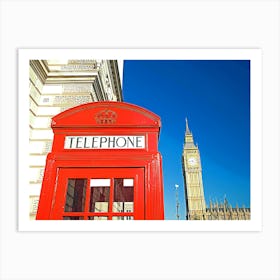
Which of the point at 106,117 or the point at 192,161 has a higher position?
the point at 106,117

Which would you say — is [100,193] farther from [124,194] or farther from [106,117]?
[106,117]

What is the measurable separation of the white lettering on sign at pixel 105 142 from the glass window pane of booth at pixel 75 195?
234mm

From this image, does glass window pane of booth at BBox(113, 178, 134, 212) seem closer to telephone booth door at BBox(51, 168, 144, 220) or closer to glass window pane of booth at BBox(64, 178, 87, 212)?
telephone booth door at BBox(51, 168, 144, 220)

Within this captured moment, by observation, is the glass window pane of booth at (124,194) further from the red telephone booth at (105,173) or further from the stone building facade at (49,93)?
the stone building facade at (49,93)

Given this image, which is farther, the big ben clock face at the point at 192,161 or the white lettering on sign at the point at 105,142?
the big ben clock face at the point at 192,161

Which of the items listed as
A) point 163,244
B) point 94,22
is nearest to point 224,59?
point 94,22

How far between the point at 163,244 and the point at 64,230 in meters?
0.76

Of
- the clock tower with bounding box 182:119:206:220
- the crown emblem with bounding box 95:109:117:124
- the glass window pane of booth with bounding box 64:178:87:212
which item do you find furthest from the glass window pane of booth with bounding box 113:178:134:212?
the clock tower with bounding box 182:119:206:220

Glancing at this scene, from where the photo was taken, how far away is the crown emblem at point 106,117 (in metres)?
1.85

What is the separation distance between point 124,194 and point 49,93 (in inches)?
80.7

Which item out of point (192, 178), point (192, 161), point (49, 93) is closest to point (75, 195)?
point (49, 93)

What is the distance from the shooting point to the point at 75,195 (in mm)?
1727

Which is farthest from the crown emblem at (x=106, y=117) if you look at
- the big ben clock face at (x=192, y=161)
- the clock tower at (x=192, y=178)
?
the big ben clock face at (x=192, y=161)

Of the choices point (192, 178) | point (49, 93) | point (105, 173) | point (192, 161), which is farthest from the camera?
point (192, 161)
